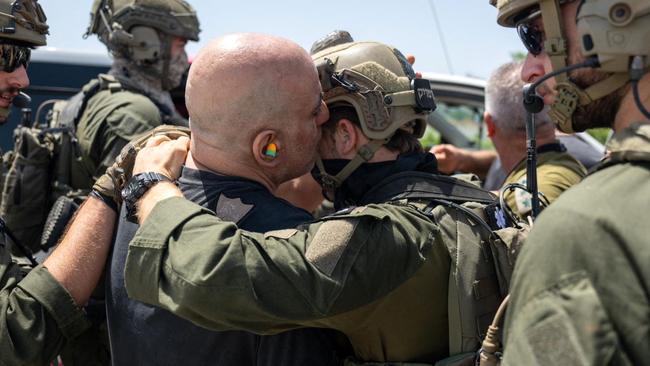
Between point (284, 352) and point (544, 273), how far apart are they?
35.8 inches

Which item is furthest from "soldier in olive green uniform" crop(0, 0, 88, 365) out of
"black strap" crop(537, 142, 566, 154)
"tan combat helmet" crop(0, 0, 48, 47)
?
"black strap" crop(537, 142, 566, 154)

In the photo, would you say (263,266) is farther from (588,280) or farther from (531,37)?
(531,37)

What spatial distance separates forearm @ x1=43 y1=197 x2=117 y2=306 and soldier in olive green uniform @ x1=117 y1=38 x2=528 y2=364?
27 cm

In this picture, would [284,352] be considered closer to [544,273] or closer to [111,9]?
[544,273]

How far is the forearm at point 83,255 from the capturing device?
221cm

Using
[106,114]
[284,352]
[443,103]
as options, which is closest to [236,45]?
[284,352]

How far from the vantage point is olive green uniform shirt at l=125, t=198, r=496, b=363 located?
177cm

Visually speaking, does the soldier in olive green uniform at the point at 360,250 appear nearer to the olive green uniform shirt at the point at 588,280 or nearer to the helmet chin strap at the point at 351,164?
the helmet chin strap at the point at 351,164

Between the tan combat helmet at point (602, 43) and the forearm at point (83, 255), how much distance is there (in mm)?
1368

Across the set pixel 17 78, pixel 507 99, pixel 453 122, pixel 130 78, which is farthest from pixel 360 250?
pixel 453 122

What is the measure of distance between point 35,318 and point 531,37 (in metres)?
1.61

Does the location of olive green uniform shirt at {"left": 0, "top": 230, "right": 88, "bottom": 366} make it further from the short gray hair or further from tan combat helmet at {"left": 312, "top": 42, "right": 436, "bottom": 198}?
the short gray hair

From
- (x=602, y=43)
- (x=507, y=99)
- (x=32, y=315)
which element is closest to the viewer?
(x=602, y=43)

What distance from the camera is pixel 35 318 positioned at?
2.16 metres
